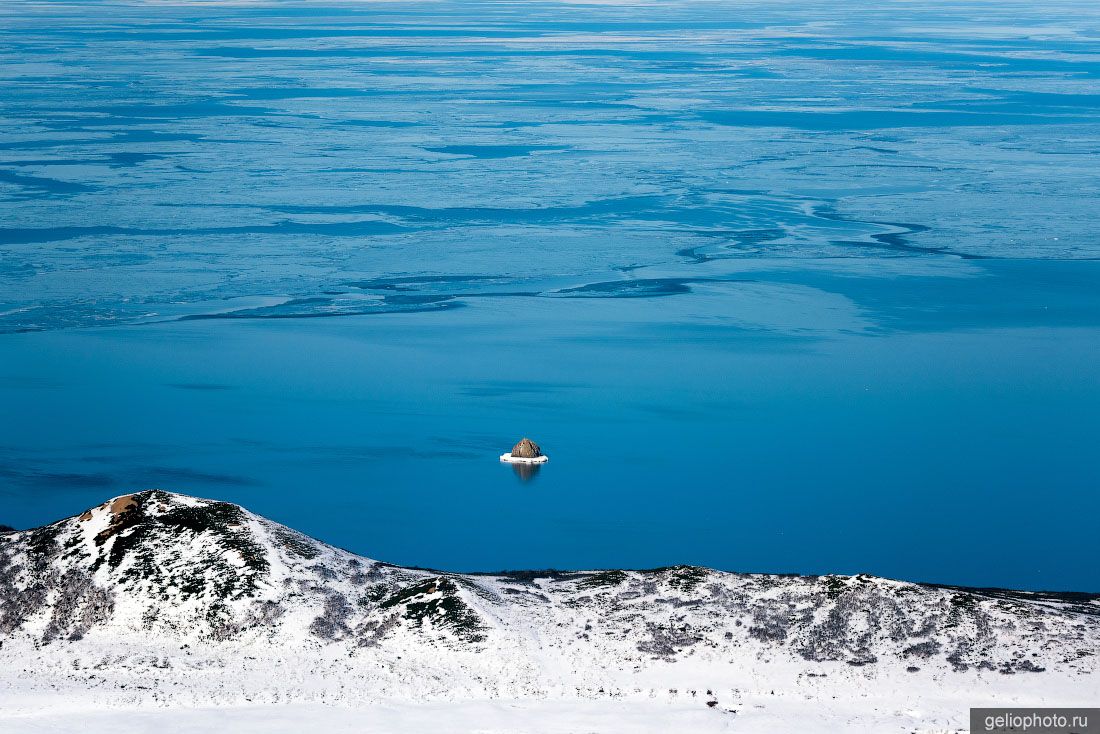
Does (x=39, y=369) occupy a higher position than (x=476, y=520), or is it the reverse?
(x=39, y=369)

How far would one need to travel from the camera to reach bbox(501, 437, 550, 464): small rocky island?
2136 centimetres

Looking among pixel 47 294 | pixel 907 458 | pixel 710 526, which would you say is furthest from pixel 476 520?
pixel 47 294

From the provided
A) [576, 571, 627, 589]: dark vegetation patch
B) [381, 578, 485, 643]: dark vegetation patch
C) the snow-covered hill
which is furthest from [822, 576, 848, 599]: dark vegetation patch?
[381, 578, 485, 643]: dark vegetation patch

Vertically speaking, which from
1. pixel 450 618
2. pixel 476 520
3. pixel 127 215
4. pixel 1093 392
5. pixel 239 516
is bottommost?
pixel 450 618

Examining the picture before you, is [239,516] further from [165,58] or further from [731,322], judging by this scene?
[165,58]

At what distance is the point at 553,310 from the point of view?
96.2 ft

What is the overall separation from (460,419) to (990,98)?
138ft

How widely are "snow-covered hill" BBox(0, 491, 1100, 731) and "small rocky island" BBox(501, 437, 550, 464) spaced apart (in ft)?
15.2

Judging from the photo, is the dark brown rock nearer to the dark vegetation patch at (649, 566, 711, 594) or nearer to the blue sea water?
the blue sea water

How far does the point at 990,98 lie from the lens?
5906cm

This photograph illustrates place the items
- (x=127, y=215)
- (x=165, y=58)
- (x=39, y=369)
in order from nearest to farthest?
(x=39, y=369), (x=127, y=215), (x=165, y=58)

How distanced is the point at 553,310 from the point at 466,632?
1504cm

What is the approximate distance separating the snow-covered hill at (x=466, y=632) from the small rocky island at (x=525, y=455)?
4638 millimetres

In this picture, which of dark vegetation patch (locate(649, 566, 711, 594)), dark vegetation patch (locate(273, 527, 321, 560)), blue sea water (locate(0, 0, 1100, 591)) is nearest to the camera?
dark vegetation patch (locate(649, 566, 711, 594))
